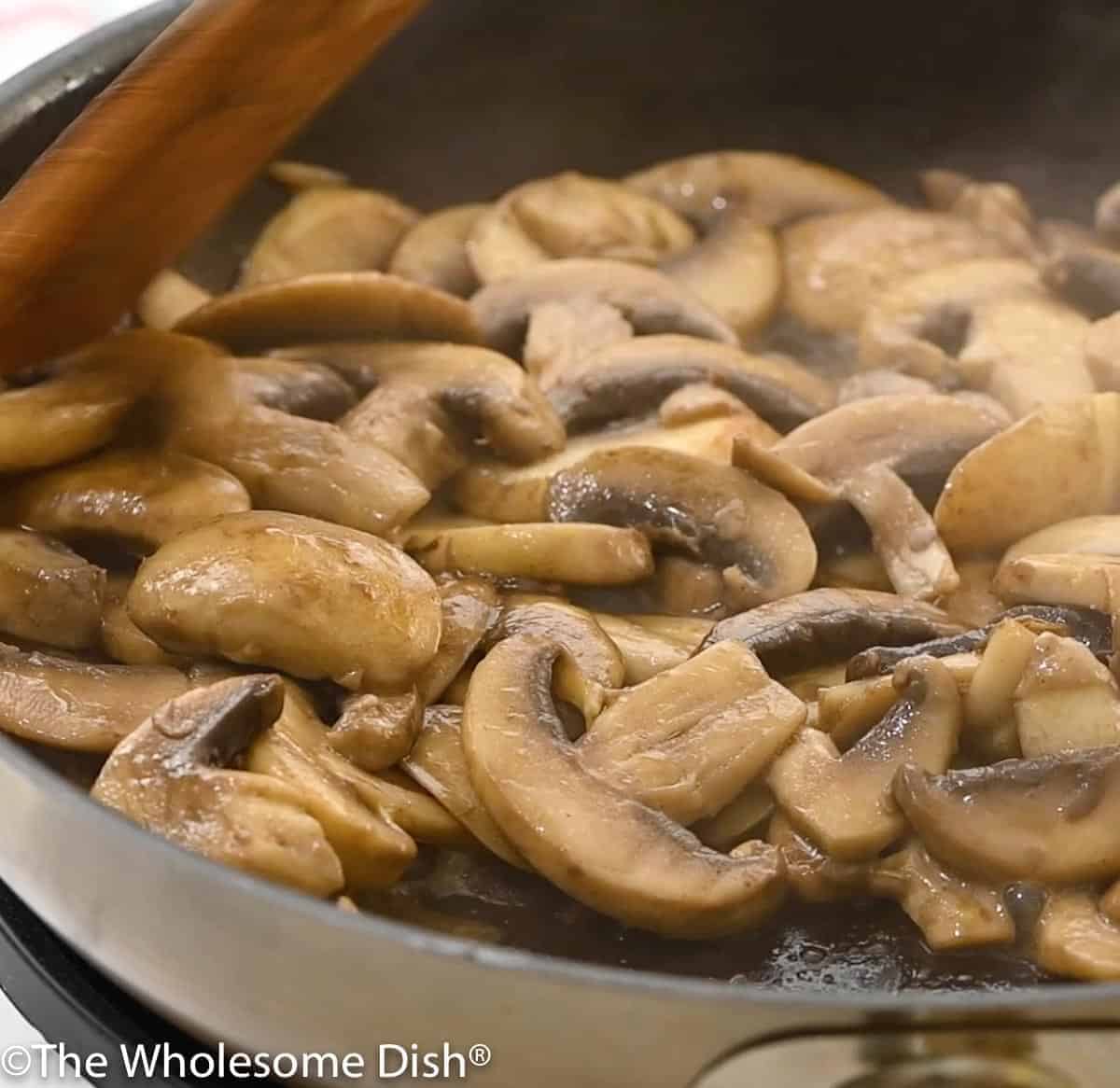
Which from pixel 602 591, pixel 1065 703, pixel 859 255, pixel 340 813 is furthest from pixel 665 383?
pixel 340 813

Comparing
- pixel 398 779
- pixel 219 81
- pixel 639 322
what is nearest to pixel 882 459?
pixel 639 322

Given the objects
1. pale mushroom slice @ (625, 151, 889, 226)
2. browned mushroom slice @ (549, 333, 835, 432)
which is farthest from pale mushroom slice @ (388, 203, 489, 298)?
browned mushroom slice @ (549, 333, 835, 432)

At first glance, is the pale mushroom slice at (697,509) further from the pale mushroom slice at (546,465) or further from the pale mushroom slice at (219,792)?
the pale mushroom slice at (219,792)

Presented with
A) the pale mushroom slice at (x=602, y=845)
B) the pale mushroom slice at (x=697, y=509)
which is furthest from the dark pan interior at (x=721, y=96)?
the pale mushroom slice at (x=602, y=845)

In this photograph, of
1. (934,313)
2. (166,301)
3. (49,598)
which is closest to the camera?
(49,598)

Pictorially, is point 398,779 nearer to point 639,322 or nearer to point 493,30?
point 639,322

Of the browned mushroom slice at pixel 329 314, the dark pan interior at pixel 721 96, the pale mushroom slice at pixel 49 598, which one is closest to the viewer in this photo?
the pale mushroom slice at pixel 49 598

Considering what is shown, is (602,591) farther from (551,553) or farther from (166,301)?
(166,301)
